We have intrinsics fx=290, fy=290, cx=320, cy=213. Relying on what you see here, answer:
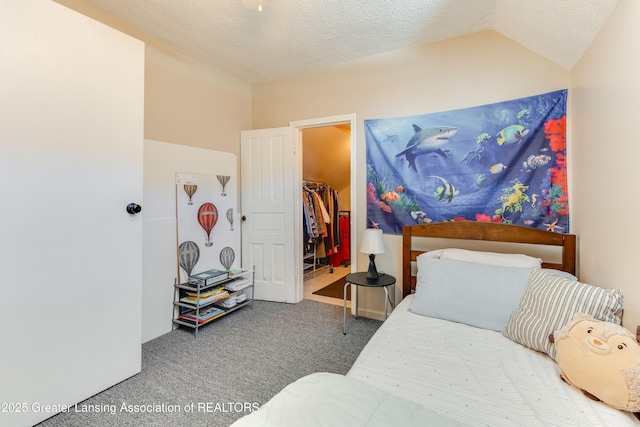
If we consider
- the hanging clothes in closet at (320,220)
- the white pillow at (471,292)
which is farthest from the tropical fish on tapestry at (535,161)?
the hanging clothes in closet at (320,220)

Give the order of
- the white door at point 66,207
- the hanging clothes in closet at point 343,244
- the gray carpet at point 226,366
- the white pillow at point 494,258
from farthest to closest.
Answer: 1. the hanging clothes in closet at point 343,244
2. the white pillow at point 494,258
3. the gray carpet at point 226,366
4. the white door at point 66,207

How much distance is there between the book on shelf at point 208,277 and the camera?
2576mm

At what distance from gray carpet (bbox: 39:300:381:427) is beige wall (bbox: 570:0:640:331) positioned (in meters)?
1.60

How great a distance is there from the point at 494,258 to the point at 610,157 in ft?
2.72

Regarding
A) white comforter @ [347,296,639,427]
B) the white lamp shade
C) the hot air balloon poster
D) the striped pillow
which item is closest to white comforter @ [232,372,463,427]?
white comforter @ [347,296,639,427]

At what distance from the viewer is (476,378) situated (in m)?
1.21

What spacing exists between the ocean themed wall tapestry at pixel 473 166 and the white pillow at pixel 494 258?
1.21 feet

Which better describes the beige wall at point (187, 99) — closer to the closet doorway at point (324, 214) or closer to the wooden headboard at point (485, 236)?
the closet doorway at point (324, 214)

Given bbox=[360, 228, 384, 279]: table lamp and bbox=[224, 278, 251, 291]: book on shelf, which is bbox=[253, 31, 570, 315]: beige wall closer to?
bbox=[360, 228, 384, 279]: table lamp

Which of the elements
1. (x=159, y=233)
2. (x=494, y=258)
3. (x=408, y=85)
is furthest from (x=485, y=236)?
(x=159, y=233)

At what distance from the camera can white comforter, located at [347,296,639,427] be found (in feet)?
3.28

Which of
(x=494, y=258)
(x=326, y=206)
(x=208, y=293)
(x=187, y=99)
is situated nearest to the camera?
(x=494, y=258)

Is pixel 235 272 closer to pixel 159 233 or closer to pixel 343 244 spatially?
pixel 159 233

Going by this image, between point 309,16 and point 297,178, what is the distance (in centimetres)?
156
